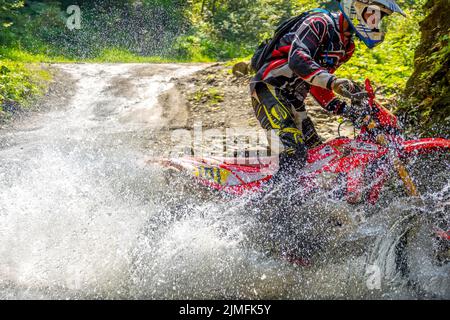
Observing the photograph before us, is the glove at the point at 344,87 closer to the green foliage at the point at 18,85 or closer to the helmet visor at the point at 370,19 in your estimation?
the helmet visor at the point at 370,19

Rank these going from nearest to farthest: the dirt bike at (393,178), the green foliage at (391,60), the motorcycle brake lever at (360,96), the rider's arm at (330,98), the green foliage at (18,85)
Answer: the dirt bike at (393,178), the motorcycle brake lever at (360,96), the rider's arm at (330,98), the green foliage at (391,60), the green foliage at (18,85)

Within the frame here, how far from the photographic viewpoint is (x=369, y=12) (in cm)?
377

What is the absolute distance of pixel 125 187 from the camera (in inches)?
214

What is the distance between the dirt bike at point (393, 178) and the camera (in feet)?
11.5

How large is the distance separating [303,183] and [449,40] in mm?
2514

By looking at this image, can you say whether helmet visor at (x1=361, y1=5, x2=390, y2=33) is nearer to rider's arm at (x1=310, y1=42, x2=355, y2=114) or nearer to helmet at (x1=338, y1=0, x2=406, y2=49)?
helmet at (x1=338, y1=0, x2=406, y2=49)

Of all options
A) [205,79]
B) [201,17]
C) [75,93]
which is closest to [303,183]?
[205,79]

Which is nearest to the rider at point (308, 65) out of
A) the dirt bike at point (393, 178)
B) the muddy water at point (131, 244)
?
the dirt bike at point (393, 178)

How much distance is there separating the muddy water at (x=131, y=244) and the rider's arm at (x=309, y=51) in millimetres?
1081

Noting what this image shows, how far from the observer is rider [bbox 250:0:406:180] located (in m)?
3.80

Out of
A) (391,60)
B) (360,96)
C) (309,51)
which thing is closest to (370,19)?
(309,51)

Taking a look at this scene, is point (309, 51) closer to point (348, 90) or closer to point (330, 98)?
point (348, 90)

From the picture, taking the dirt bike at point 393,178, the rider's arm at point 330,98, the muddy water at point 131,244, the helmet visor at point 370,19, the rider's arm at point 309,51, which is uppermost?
the helmet visor at point 370,19
